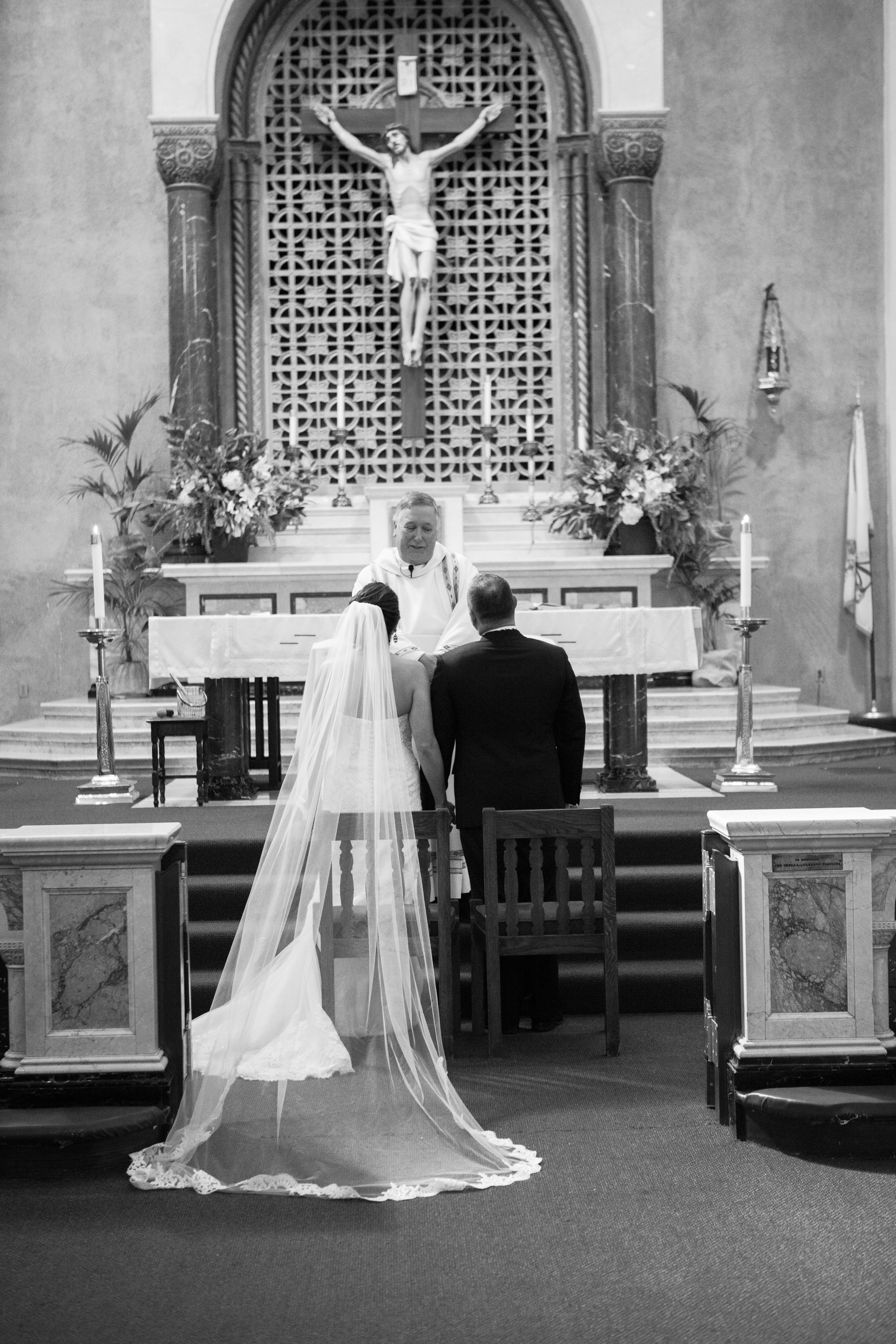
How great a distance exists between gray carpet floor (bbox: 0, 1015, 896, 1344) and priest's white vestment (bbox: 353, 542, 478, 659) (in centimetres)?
307

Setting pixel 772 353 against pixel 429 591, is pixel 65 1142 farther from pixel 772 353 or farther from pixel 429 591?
pixel 772 353

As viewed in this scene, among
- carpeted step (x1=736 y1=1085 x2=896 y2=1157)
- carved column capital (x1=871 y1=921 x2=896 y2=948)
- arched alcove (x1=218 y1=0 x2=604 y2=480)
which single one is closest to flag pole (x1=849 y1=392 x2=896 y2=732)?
arched alcove (x1=218 y1=0 x2=604 y2=480)

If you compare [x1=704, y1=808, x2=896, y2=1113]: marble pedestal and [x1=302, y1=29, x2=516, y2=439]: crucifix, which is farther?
[x1=302, y1=29, x2=516, y2=439]: crucifix

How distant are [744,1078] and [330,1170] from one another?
1.16 metres

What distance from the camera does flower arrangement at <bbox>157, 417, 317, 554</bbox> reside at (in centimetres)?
1000

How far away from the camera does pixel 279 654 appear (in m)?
7.56

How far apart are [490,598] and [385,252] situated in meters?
7.42

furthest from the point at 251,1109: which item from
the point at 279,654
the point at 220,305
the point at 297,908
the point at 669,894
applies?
the point at 220,305

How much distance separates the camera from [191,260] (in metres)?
11.3

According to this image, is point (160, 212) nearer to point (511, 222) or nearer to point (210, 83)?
point (210, 83)

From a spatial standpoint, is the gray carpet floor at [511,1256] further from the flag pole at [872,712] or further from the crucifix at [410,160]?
the crucifix at [410,160]

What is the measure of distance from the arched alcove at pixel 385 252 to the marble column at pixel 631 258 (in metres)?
0.33

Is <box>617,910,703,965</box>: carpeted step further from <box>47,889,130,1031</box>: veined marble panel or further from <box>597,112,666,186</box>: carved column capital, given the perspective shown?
<box>597,112,666,186</box>: carved column capital

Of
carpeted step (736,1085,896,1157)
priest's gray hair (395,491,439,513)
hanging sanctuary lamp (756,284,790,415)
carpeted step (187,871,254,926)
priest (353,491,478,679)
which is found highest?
hanging sanctuary lamp (756,284,790,415)
